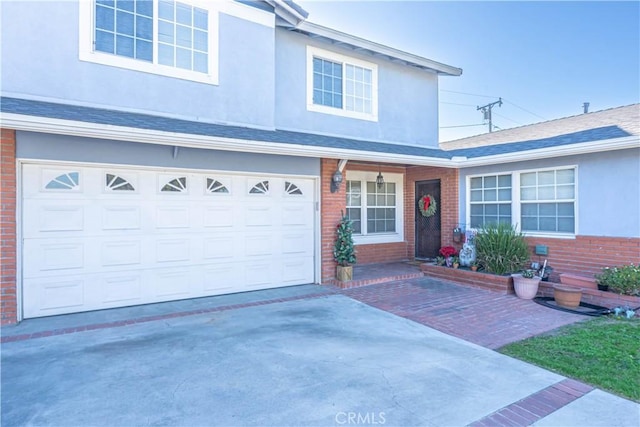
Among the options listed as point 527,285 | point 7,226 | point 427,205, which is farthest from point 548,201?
point 7,226

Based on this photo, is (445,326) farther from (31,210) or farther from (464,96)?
(464,96)

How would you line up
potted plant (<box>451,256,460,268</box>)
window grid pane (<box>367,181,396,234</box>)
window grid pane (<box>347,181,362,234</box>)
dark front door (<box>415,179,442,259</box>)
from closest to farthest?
potted plant (<box>451,256,460,268</box>) → window grid pane (<box>347,181,362,234</box>) → dark front door (<box>415,179,442,259</box>) → window grid pane (<box>367,181,396,234</box>)

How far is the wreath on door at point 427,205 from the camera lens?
10.9m

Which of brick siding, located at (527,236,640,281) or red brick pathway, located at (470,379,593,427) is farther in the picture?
brick siding, located at (527,236,640,281)

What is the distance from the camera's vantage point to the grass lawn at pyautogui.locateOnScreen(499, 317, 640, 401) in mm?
3727

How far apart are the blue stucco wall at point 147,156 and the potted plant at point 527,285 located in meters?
4.84

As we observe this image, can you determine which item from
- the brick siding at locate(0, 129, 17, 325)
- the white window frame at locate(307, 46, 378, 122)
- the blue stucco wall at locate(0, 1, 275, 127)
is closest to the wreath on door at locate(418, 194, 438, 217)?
the white window frame at locate(307, 46, 378, 122)

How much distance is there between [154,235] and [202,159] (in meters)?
1.68

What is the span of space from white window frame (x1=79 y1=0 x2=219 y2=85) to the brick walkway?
5.54 meters

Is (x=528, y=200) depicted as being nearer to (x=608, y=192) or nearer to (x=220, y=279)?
(x=608, y=192)

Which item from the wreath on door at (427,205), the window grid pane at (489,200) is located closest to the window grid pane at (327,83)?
the wreath on door at (427,205)

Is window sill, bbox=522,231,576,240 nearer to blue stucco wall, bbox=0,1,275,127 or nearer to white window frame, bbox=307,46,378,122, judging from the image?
white window frame, bbox=307,46,378,122

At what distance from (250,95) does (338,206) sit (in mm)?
3237

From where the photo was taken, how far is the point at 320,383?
11.9 ft
